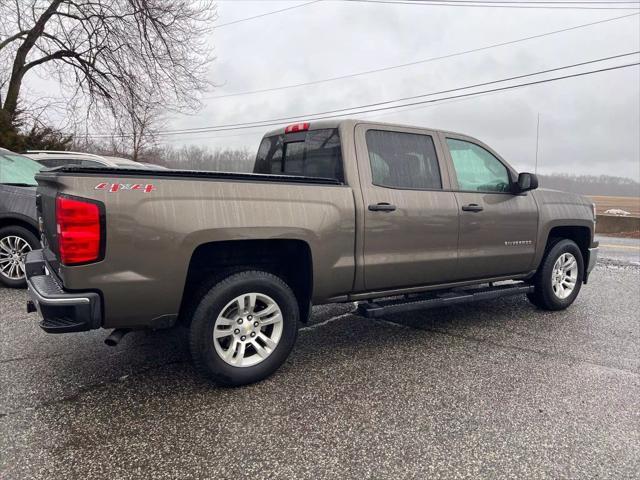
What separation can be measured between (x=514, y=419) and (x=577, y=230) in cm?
347

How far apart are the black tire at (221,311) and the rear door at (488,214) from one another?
1844 mm

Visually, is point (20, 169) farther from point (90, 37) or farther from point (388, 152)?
point (90, 37)

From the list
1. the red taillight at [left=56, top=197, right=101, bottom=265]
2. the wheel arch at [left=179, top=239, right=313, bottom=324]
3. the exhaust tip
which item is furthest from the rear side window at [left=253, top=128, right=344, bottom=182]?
the exhaust tip

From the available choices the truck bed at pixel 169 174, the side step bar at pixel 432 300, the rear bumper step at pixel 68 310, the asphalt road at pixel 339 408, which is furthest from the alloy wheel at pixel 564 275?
the rear bumper step at pixel 68 310

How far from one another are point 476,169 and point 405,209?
3.97 ft

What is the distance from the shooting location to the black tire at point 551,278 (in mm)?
5055

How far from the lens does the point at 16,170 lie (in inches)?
237

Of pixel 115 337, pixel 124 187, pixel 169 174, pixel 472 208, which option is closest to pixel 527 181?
pixel 472 208

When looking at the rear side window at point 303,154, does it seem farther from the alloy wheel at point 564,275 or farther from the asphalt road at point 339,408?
the alloy wheel at point 564,275

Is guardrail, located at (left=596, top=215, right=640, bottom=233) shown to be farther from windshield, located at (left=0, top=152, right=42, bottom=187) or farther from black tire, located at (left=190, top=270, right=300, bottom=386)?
windshield, located at (left=0, top=152, right=42, bottom=187)

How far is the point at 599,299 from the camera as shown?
6.07 m

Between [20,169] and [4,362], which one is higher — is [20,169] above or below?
above

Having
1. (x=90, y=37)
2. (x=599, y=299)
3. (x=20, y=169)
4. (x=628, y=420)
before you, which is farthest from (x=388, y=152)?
(x=90, y=37)

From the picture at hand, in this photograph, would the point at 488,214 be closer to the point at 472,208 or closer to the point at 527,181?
the point at 472,208
